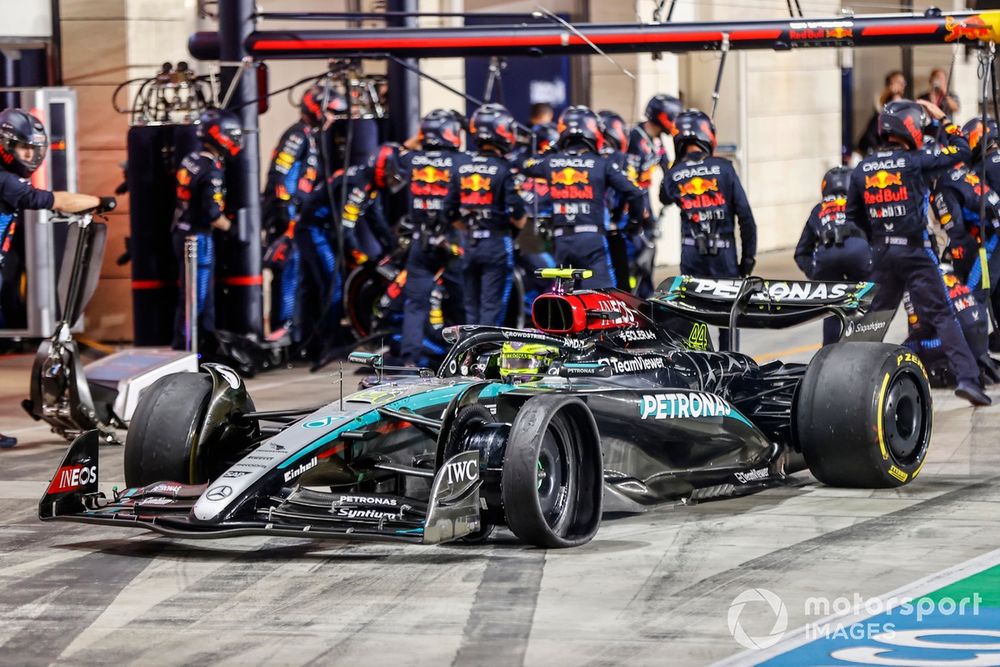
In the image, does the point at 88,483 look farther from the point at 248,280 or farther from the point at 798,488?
the point at 248,280

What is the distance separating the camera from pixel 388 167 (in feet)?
51.5

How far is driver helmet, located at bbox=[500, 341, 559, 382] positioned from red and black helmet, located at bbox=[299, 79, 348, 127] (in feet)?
24.5

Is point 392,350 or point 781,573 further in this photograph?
point 392,350

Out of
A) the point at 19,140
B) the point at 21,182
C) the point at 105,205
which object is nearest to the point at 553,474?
the point at 105,205

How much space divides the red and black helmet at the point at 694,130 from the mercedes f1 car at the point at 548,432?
329 centimetres

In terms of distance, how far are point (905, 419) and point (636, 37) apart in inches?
213

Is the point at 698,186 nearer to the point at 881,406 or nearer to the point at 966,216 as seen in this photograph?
the point at 966,216

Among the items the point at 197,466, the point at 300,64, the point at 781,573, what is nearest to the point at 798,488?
the point at 781,573

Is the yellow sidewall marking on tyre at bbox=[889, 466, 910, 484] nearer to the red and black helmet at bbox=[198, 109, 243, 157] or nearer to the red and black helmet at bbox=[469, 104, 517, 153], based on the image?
the red and black helmet at bbox=[469, 104, 517, 153]

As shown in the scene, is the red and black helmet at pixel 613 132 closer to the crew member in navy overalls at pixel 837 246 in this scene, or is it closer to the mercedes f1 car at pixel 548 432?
the crew member in navy overalls at pixel 837 246

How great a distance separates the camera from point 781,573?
7.59 m

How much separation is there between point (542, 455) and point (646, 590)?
979 mm

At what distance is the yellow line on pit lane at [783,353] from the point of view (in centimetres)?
1542

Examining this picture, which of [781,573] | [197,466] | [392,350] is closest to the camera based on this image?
[781,573]
